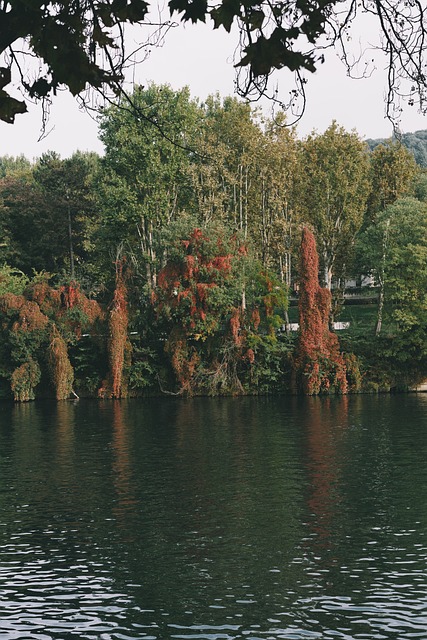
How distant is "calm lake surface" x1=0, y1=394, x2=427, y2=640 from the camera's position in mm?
20266

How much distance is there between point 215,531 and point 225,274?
47.8 meters

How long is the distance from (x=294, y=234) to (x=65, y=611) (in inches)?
2705

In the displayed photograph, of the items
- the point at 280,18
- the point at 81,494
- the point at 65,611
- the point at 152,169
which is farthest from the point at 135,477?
the point at 152,169

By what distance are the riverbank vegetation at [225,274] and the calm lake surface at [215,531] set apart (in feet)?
68.4

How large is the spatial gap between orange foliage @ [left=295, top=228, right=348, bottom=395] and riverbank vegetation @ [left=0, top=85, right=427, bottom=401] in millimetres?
129

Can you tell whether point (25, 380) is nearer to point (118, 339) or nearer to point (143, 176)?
point (118, 339)

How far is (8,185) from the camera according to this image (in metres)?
103

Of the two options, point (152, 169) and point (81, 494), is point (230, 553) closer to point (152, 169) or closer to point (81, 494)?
point (81, 494)

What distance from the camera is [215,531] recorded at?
2858 cm

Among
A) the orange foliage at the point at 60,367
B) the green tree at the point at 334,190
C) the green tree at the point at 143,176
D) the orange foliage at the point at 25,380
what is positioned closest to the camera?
the orange foliage at the point at 60,367

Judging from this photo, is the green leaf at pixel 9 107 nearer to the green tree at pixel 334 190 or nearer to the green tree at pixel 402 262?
the green tree at pixel 402 262

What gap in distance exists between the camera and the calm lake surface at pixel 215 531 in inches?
798

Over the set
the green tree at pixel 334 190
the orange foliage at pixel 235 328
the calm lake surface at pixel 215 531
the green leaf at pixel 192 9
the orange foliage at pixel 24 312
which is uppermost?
the green tree at pixel 334 190

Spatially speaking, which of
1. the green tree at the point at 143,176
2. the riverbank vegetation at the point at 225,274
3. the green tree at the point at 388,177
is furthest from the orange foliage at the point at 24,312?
the green tree at the point at 388,177
